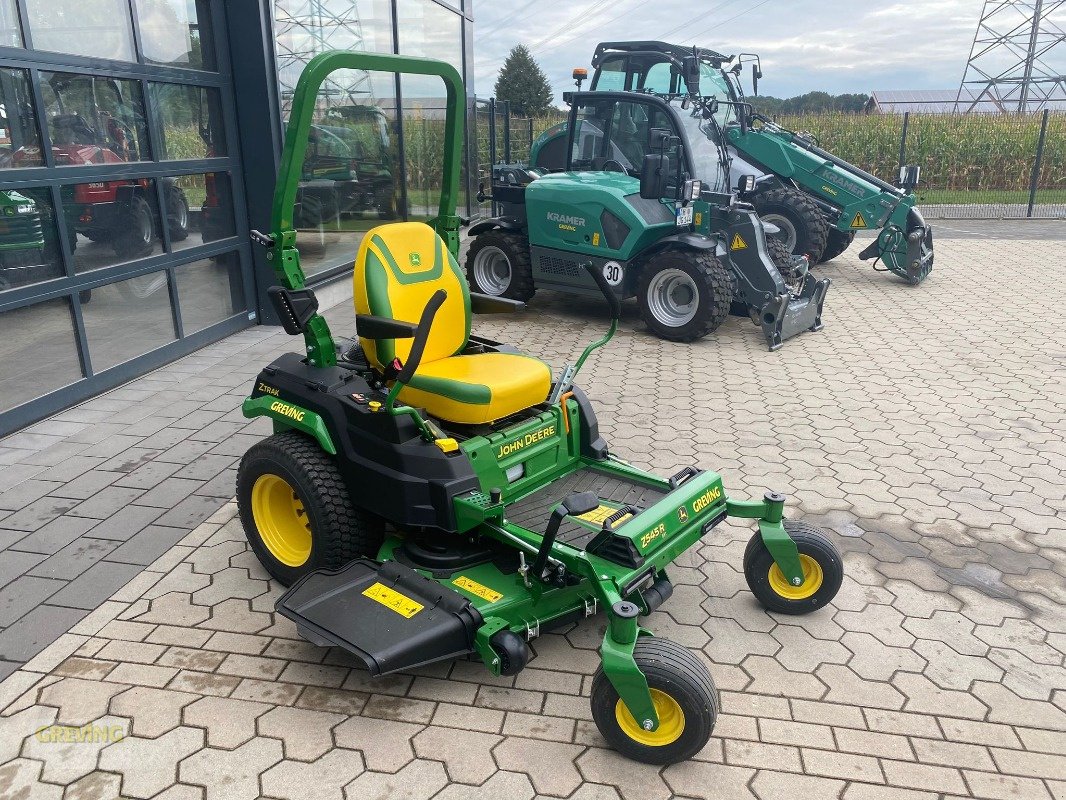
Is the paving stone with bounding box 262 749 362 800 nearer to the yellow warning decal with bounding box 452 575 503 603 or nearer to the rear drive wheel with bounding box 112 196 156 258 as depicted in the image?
the yellow warning decal with bounding box 452 575 503 603

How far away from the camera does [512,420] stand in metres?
3.59

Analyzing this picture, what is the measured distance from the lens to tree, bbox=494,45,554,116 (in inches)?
1489

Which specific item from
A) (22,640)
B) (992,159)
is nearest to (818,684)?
(22,640)

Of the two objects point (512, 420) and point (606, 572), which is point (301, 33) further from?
point (606, 572)

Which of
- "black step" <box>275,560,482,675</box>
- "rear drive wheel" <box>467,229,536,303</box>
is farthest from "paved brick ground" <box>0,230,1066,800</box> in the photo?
"rear drive wheel" <box>467,229,536,303</box>

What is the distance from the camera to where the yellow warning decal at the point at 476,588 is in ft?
9.78

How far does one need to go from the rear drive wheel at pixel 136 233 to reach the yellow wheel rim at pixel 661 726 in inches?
207

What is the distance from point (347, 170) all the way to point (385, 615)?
703 centimetres

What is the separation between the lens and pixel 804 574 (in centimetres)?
338

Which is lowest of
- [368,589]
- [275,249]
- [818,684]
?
[818,684]

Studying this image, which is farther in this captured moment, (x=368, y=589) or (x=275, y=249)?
(x=275, y=249)

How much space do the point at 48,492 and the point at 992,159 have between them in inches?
804

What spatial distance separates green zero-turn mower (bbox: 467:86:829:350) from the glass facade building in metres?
1.86

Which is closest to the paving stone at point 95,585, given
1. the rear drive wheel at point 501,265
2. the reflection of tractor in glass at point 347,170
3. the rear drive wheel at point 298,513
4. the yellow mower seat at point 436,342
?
the rear drive wheel at point 298,513
